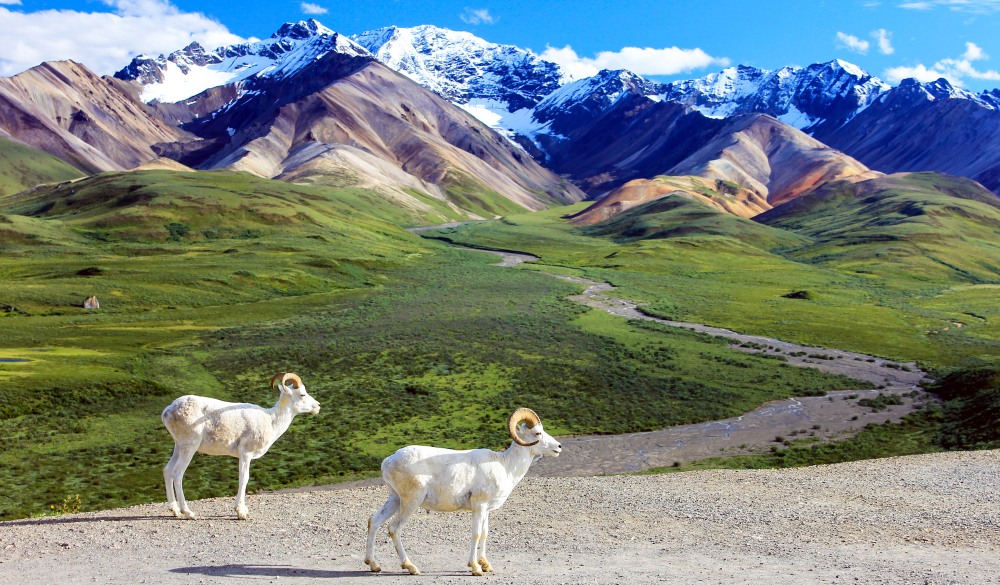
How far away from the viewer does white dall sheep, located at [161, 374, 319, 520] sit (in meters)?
25.3

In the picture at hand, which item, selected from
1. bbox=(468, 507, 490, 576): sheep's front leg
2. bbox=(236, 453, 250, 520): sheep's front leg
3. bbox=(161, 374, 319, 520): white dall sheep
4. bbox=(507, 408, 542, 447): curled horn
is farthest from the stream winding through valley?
bbox=(468, 507, 490, 576): sheep's front leg

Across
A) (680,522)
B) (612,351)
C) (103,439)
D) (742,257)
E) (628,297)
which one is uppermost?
(742,257)

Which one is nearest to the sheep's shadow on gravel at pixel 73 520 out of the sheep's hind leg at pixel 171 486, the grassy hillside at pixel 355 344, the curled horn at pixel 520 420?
the sheep's hind leg at pixel 171 486

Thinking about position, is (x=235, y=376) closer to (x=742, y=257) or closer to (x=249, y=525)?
(x=249, y=525)

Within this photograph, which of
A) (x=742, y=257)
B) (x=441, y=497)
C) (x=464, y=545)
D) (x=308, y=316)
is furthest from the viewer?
(x=742, y=257)

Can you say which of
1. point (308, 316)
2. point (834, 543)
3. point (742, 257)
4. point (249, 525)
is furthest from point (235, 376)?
point (742, 257)

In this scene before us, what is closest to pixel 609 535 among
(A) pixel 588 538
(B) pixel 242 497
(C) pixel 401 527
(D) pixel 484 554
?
(A) pixel 588 538

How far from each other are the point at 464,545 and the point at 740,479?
16.6 metres

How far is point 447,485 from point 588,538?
274 inches

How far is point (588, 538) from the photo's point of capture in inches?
1002

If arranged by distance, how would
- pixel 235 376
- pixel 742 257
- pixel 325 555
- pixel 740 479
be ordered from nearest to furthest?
1. pixel 325 555
2. pixel 740 479
3. pixel 235 376
4. pixel 742 257

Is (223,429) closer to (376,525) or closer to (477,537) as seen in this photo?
(376,525)

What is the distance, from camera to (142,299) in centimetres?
9744

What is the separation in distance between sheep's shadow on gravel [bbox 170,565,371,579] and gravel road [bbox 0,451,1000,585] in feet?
0.23
